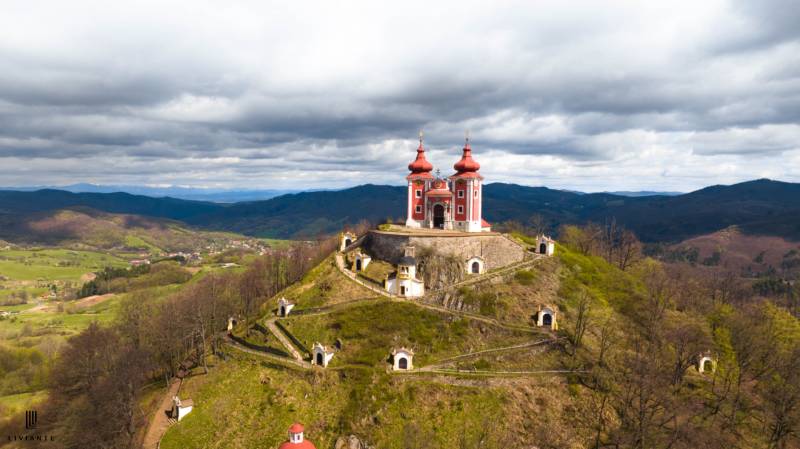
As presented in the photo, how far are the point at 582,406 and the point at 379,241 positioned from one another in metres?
40.0

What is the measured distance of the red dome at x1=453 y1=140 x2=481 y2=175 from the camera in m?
82.8

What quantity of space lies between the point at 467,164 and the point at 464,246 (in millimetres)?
19060

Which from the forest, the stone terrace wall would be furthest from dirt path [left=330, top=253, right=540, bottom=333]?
the forest

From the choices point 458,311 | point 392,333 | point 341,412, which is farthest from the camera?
point 458,311

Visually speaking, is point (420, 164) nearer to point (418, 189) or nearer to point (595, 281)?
point (418, 189)

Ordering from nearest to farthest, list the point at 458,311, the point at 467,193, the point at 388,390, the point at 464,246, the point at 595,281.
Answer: the point at 388,390 → the point at 458,311 → the point at 464,246 → the point at 595,281 → the point at 467,193

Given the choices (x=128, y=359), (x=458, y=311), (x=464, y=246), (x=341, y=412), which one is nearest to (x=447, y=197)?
(x=464, y=246)

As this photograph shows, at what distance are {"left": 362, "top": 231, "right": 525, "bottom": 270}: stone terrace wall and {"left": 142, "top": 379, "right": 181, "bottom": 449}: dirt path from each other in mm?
36398

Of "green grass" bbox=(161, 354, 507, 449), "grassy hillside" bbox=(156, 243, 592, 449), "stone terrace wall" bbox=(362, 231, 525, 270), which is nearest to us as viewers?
"green grass" bbox=(161, 354, 507, 449)

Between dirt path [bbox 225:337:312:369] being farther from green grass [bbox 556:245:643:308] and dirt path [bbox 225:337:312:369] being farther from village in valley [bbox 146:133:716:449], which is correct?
green grass [bbox 556:245:643:308]

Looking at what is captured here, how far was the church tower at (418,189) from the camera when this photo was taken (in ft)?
279

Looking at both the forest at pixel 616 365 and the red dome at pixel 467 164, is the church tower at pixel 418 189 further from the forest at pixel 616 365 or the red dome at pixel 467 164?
the forest at pixel 616 365

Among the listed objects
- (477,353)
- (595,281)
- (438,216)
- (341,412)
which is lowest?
(341,412)

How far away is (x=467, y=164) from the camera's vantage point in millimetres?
82750
